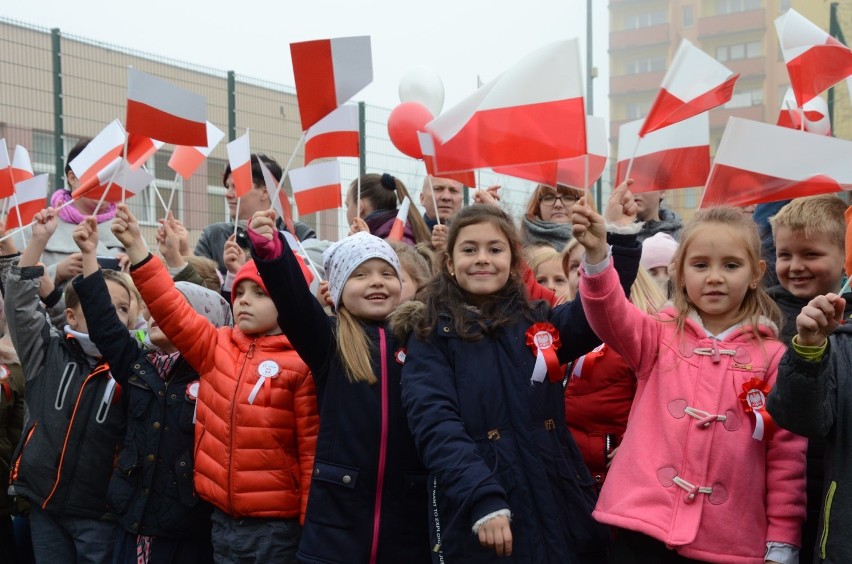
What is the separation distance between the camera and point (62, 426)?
4.80 metres

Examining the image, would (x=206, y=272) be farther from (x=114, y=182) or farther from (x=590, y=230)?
(x=590, y=230)

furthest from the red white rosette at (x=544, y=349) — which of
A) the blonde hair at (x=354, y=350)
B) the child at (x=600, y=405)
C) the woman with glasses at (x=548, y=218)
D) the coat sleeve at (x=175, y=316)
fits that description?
the woman with glasses at (x=548, y=218)

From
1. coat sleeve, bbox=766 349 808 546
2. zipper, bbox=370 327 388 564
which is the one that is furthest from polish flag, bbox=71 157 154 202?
coat sleeve, bbox=766 349 808 546

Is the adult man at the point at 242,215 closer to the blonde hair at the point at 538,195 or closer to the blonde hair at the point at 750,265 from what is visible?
the blonde hair at the point at 538,195

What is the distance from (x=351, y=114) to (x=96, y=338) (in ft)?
5.67

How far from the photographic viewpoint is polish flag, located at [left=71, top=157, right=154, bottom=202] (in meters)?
4.92

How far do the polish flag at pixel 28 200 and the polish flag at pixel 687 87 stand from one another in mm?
3609

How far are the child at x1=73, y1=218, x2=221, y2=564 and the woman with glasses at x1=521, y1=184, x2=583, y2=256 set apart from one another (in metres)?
2.02

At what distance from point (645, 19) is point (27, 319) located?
4947cm

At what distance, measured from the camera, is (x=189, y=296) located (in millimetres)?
4816

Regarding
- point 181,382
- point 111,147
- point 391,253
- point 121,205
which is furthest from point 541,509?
point 111,147

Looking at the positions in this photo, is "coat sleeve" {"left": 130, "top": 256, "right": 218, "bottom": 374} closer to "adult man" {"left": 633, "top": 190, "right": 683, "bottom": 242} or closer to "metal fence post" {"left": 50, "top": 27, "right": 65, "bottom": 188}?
"adult man" {"left": 633, "top": 190, "right": 683, "bottom": 242}

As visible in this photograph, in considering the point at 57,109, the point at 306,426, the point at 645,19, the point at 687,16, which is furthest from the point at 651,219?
the point at 645,19

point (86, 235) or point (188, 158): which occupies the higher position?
point (188, 158)
